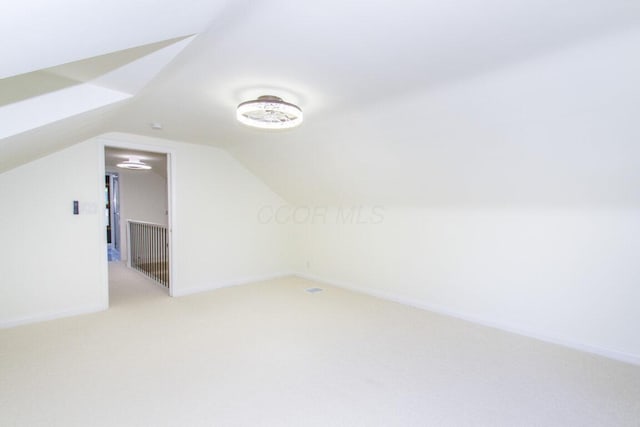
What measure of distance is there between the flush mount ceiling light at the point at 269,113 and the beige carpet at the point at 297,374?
1.98m

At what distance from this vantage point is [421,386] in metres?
2.31

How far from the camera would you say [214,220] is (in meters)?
4.90

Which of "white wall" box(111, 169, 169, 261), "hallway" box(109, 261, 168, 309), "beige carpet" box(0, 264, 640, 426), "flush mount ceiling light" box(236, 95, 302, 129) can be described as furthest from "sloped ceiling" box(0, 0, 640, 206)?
"white wall" box(111, 169, 169, 261)

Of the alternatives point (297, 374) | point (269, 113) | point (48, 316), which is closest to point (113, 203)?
point (48, 316)

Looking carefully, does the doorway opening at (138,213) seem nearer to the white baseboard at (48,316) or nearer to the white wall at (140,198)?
the white wall at (140,198)

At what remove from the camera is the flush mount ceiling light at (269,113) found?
250 centimetres

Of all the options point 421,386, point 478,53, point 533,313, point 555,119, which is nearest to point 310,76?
point 478,53

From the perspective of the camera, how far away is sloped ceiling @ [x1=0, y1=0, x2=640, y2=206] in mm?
1403

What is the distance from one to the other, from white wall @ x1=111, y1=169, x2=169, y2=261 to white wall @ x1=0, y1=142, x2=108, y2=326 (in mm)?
3639

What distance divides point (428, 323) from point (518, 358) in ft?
3.12

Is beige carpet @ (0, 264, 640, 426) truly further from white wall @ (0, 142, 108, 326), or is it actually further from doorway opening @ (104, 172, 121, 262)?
doorway opening @ (104, 172, 121, 262)

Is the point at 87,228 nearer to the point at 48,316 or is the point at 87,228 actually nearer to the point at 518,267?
the point at 48,316

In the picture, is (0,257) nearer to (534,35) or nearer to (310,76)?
(310,76)

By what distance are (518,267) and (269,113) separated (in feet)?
9.30
